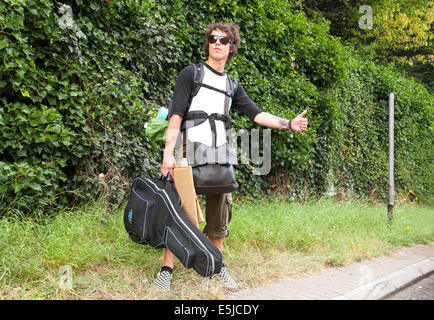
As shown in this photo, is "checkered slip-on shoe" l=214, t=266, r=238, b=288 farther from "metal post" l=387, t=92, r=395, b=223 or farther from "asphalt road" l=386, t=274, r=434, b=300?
"metal post" l=387, t=92, r=395, b=223

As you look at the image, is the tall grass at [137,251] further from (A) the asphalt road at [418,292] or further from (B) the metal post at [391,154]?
(B) the metal post at [391,154]

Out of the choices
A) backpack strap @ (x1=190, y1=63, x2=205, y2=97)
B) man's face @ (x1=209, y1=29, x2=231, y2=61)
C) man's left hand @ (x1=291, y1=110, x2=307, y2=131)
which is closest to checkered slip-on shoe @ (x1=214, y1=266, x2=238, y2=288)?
man's left hand @ (x1=291, y1=110, x2=307, y2=131)

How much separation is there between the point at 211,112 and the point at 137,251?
62.3 inches

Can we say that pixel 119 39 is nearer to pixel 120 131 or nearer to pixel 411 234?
pixel 120 131

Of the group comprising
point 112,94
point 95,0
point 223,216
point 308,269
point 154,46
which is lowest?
point 308,269

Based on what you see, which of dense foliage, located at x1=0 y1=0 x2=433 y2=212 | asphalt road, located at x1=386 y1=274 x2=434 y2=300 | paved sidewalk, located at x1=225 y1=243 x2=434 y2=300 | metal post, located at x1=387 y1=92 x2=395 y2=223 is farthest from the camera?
metal post, located at x1=387 y1=92 x2=395 y2=223

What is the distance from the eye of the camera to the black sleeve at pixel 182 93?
2.96 metres

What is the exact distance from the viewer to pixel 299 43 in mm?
7254

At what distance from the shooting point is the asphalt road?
3.70 meters

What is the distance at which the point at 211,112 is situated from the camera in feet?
10.1

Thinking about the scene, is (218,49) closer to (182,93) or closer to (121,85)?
(182,93)

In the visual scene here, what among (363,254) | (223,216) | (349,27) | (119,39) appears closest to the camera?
(223,216)

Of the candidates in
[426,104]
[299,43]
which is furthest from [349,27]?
[299,43]

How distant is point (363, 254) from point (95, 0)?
4519 millimetres
